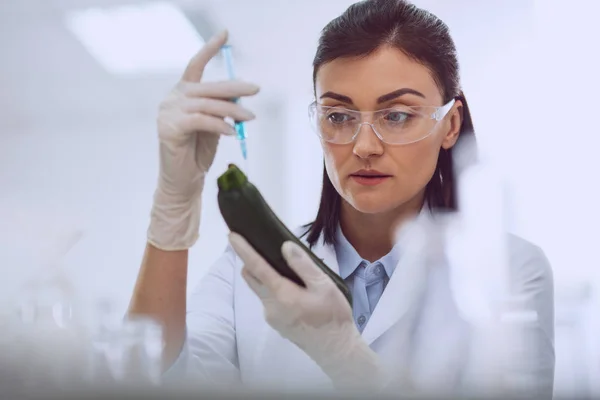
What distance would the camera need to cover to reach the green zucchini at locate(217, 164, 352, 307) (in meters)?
0.79

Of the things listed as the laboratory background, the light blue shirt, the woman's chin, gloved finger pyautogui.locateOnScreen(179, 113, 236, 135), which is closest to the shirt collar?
the light blue shirt

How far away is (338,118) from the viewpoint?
3.45 ft

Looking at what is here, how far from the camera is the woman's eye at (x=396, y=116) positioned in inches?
40.1

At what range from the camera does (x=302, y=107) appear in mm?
2355

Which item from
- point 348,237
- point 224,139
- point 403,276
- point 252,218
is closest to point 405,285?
point 403,276

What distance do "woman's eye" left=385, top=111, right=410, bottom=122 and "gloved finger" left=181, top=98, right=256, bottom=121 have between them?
10.5 inches

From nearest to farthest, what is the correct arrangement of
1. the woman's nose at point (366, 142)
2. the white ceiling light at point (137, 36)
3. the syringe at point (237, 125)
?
the syringe at point (237, 125) < the woman's nose at point (366, 142) < the white ceiling light at point (137, 36)

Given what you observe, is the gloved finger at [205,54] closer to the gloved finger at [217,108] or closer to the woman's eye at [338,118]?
the gloved finger at [217,108]

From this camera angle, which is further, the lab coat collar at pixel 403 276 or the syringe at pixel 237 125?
the lab coat collar at pixel 403 276

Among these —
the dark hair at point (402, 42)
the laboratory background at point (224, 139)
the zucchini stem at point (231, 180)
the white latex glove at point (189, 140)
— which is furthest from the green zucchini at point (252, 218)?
the laboratory background at point (224, 139)

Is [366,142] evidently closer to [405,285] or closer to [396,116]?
[396,116]

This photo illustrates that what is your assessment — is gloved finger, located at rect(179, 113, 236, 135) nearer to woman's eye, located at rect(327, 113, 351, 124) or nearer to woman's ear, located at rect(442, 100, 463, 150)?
woman's eye, located at rect(327, 113, 351, 124)

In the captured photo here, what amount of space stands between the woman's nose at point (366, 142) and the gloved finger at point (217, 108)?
0.74 feet

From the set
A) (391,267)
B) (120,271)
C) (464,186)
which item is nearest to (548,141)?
(464,186)
